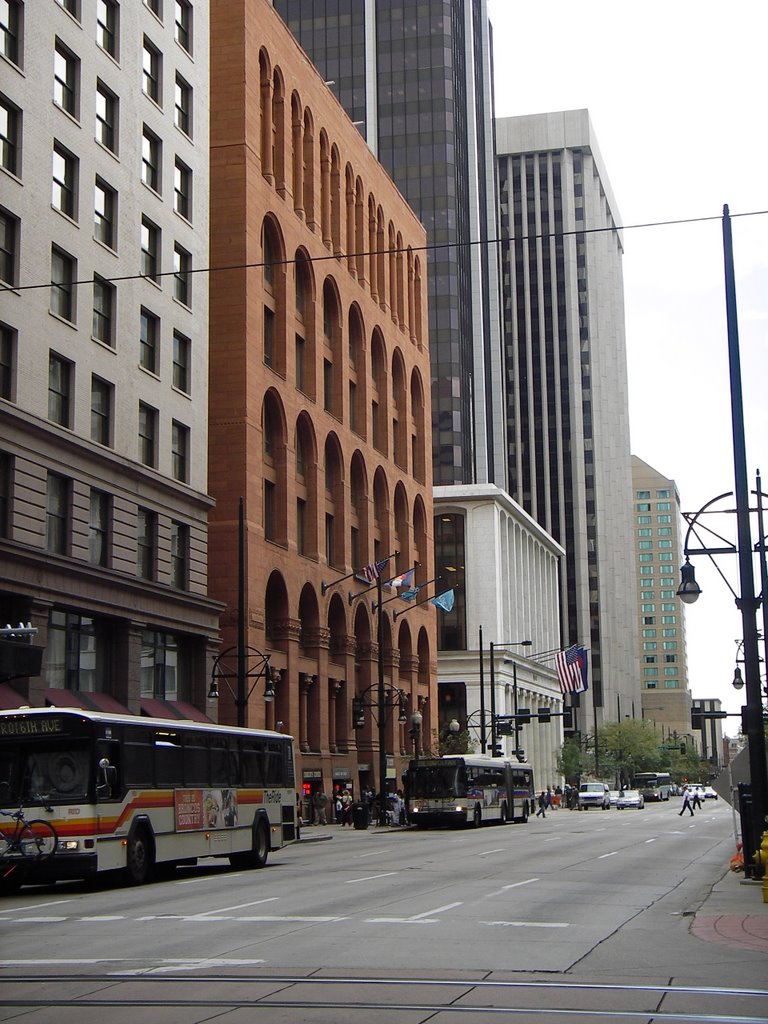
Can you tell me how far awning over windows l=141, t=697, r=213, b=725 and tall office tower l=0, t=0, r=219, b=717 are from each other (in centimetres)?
11

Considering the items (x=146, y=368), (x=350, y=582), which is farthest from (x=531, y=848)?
(x=350, y=582)

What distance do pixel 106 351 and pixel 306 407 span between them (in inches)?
825

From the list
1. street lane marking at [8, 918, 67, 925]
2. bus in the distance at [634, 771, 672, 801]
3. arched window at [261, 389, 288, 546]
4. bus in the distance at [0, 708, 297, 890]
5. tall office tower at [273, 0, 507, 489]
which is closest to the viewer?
street lane marking at [8, 918, 67, 925]

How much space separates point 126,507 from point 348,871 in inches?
746

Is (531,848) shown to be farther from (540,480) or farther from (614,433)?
(614,433)

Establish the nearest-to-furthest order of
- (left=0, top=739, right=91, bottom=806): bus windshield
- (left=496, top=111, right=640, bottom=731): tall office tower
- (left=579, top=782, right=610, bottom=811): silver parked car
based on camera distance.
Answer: (left=0, top=739, right=91, bottom=806): bus windshield, (left=579, top=782, right=610, bottom=811): silver parked car, (left=496, top=111, right=640, bottom=731): tall office tower

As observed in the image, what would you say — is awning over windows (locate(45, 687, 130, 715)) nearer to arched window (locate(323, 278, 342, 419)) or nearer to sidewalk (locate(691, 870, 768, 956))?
sidewalk (locate(691, 870, 768, 956))

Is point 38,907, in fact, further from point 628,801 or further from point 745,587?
point 628,801

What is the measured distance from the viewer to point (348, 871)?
93.5 feet

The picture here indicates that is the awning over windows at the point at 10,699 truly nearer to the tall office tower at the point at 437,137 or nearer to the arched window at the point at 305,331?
the arched window at the point at 305,331

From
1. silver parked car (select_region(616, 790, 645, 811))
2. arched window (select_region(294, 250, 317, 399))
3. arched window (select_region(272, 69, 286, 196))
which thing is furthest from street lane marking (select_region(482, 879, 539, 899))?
silver parked car (select_region(616, 790, 645, 811))

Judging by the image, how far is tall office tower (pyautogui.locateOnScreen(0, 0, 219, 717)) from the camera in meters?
38.8

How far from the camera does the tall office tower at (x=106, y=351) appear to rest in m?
38.8

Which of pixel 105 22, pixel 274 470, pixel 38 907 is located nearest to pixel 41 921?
pixel 38 907
